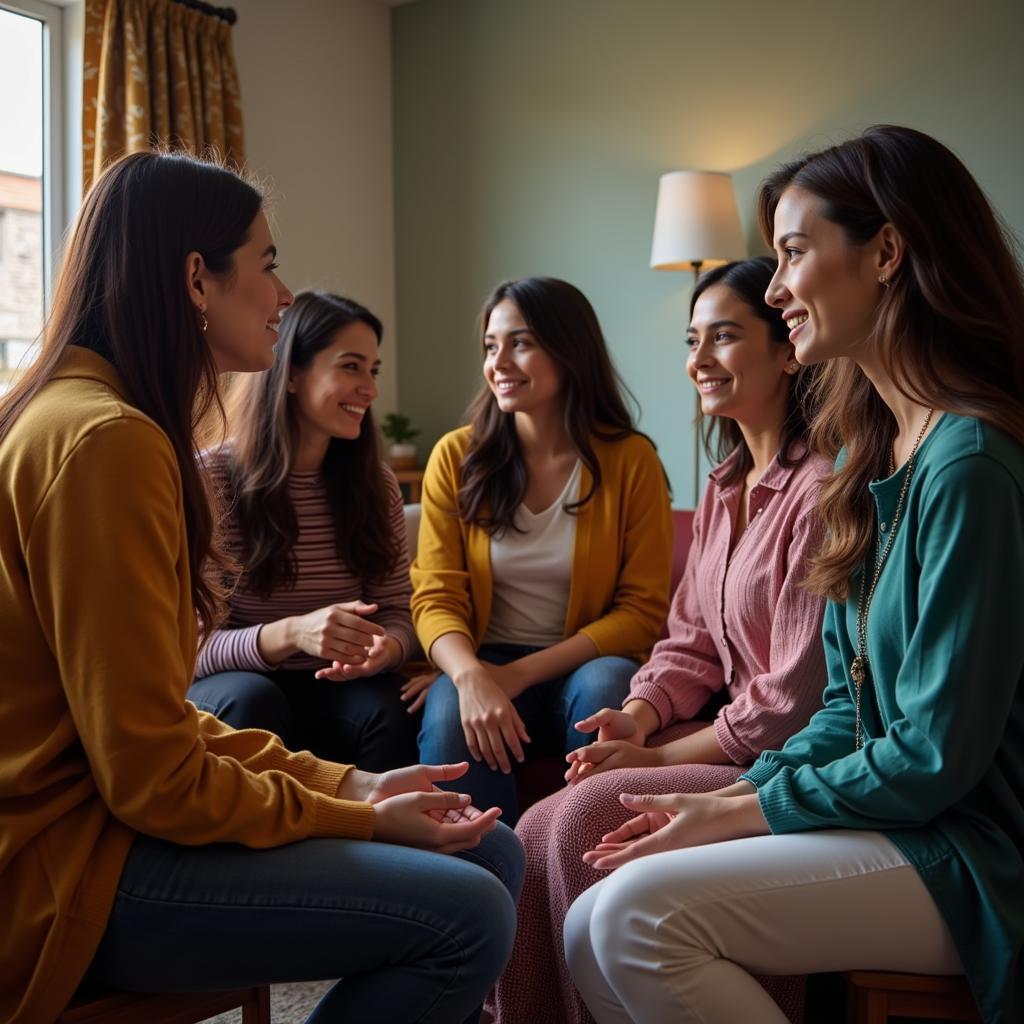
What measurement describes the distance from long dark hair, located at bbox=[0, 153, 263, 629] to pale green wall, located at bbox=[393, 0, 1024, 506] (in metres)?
3.23

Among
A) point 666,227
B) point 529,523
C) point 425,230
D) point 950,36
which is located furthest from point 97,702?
point 425,230

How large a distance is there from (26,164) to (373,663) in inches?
105

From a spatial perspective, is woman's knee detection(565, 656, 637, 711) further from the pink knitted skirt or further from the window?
the window

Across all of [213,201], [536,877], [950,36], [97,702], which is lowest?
[536,877]

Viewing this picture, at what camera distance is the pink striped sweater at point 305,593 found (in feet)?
7.25

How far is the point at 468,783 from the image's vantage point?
6.59ft

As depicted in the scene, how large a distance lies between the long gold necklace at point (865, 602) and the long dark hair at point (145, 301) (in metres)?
0.79

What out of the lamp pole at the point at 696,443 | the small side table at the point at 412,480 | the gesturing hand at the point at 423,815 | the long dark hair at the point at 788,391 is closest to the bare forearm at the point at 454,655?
the long dark hair at the point at 788,391

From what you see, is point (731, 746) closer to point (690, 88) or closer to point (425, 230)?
point (690, 88)

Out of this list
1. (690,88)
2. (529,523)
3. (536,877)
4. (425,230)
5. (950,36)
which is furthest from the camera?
(425,230)

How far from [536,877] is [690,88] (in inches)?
139

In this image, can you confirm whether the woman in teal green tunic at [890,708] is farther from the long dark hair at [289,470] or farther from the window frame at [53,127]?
the window frame at [53,127]

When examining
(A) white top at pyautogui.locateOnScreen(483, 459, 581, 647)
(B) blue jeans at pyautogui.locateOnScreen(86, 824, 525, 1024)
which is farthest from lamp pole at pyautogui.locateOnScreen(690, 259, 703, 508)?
(B) blue jeans at pyautogui.locateOnScreen(86, 824, 525, 1024)

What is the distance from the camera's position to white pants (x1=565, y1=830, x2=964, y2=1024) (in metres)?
1.19
